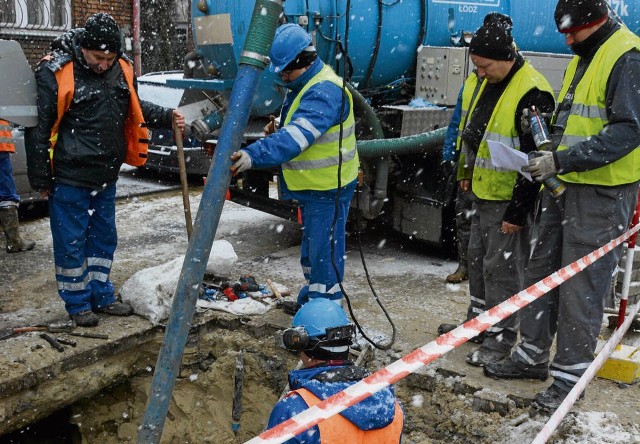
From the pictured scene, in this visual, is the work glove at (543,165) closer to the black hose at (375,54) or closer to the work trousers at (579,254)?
the work trousers at (579,254)

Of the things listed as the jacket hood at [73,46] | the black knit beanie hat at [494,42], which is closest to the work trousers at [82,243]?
the jacket hood at [73,46]

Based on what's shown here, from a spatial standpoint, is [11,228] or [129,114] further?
[11,228]

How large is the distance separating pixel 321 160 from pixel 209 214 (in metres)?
1.77

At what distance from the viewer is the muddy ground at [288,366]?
11.8ft

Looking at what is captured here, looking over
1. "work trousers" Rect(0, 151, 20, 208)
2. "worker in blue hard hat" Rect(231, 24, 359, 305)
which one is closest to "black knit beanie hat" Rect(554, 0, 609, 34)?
"worker in blue hard hat" Rect(231, 24, 359, 305)

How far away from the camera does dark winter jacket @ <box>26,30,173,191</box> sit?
4.10 m

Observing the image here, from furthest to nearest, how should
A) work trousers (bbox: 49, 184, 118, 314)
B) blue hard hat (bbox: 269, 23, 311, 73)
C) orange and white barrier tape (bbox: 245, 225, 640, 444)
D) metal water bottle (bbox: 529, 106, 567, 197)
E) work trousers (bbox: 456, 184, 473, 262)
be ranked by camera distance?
work trousers (bbox: 456, 184, 473, 262) → work trousers (bbox: 49, 184, 118, 314) → blue hard hat (bbox: 269, 23, 311, 73) → metal water bottle (bbox: 529, 106, 567, 197) → orange and white barrier tape (bbox: 245, 225, 640, 444)

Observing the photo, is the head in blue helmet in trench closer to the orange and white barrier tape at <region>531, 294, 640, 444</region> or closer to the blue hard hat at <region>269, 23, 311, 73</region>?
the orange and white barrier tape at <region>531, 294, 640, 444</region>

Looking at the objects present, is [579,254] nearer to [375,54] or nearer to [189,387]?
[189,387]

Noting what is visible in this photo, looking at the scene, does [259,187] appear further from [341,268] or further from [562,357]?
[562,357]

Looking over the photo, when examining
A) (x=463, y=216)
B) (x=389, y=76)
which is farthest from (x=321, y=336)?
(x=389, y=76)

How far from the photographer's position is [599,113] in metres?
3.31

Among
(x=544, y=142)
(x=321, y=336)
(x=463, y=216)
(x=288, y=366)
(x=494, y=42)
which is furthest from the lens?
(x=463, y=216)

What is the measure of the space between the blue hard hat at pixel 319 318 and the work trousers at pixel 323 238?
1.86 metres
